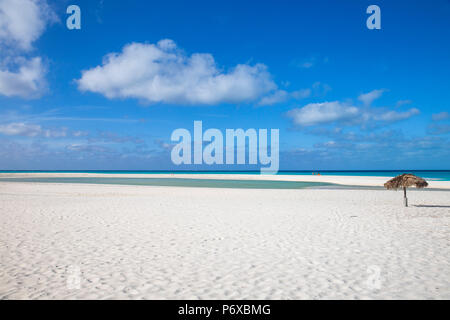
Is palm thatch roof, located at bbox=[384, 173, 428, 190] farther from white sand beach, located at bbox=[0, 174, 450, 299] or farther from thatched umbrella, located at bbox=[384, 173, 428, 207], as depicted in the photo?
white sand beach, located at bbox=[0, 174, 450, 299]

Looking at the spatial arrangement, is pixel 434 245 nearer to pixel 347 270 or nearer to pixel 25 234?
pixel 347 270

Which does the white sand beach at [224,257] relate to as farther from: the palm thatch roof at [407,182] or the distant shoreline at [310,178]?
the distant shoreline at [310,178]

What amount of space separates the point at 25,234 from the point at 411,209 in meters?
17.9

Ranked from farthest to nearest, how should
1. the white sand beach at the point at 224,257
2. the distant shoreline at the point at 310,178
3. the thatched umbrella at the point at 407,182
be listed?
the distant shoreline at the point at 310,178 → the thatched umbrella at the point at 407,182 → the white sand beach at the point at 224,257

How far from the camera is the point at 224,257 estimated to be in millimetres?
7109

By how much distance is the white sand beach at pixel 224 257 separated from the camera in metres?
5.19

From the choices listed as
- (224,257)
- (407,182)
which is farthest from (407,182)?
(224,257)

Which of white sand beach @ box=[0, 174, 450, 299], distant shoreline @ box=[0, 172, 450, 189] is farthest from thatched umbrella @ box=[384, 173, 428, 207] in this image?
distant shoreline @ box=[0, 172, 450, 189]

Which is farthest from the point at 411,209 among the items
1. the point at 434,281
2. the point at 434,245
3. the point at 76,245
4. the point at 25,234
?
the point at 25,234

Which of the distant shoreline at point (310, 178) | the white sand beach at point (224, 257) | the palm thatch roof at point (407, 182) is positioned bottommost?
the distant shoreline at point (310, 178)

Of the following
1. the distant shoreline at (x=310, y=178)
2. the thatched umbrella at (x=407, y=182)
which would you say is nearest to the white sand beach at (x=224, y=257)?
the thatched umbrella at (x=407, y=182)

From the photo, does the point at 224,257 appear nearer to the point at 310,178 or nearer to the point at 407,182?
the point at 407,182

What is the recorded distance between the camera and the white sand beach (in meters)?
5.19
